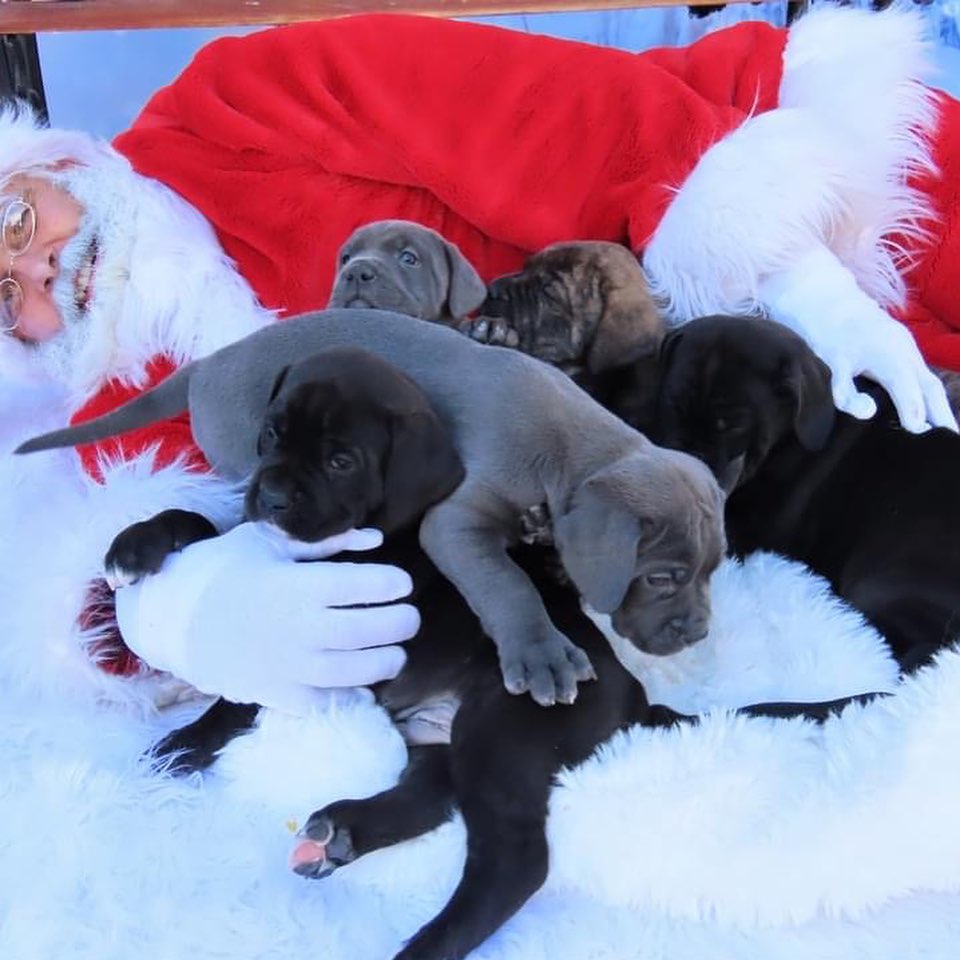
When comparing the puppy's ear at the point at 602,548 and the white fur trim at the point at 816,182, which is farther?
the white fur trim at the point at 816,182

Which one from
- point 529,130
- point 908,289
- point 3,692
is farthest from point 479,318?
point 3,692

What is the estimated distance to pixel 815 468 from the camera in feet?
5.84

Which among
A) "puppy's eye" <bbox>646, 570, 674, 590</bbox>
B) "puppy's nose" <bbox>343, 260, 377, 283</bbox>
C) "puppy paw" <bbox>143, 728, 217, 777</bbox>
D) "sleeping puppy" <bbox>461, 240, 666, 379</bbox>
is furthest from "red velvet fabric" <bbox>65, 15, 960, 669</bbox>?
"puppy's eye" <bbox>646, 570, 674, 590</bbox>

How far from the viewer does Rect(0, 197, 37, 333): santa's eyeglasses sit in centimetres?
200

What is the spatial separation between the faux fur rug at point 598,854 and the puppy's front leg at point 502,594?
12 centimetres

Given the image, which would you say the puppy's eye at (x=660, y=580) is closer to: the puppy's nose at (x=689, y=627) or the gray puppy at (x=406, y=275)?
the puppy's nose at (x=689, y=627)

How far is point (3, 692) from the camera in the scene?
65.6 inches

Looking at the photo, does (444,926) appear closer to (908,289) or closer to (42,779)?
(42,779)

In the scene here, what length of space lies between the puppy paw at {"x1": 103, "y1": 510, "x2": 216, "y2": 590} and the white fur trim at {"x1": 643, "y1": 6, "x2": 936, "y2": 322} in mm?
1000

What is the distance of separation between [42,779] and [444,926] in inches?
25.8

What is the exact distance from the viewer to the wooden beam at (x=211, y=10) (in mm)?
2646

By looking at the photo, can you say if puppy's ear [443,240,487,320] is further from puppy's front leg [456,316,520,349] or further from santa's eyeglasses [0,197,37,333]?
santa's eyeglasses [0,197,37,333]

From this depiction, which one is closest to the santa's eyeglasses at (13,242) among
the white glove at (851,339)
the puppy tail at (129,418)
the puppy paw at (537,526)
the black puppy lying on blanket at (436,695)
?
the puppy tail at (129,418)

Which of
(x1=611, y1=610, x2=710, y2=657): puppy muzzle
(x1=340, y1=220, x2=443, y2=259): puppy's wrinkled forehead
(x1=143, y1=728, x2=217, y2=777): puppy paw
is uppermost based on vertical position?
(x1=340, y1=220, x2=443, y2=259): puppy's wrinkled forehead
